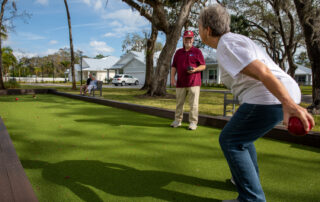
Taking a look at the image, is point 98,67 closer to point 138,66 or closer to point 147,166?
point 138,66

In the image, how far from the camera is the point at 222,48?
1.58 meters

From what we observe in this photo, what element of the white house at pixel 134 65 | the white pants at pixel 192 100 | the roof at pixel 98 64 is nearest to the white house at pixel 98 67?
the roof at pixel 98 64

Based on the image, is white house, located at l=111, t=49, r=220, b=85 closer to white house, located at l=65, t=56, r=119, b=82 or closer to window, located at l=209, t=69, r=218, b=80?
window, located at l=209, t=69, r=218, b=80

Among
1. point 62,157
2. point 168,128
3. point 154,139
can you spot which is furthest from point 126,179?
point 168,128

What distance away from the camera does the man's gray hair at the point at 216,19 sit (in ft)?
5.58

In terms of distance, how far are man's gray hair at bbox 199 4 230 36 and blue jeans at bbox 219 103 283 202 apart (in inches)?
23.8

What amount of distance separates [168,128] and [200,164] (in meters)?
2.08

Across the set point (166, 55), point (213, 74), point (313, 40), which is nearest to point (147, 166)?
point (313, 40)

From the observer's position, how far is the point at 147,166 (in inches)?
112

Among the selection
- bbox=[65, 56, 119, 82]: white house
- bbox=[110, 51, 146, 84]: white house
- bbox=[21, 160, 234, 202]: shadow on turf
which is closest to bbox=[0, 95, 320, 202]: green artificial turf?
bbox=[21, 160, 234, 202]: shadow on turf

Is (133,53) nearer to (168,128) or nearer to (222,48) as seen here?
(168,128)

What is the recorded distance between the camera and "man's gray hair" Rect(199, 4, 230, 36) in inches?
67.0

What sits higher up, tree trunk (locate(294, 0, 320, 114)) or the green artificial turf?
tree trunk (locate(294, 0, 320, 114))

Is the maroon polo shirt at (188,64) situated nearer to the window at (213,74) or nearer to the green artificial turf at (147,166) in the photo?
the green artificial turf at (147,166)
